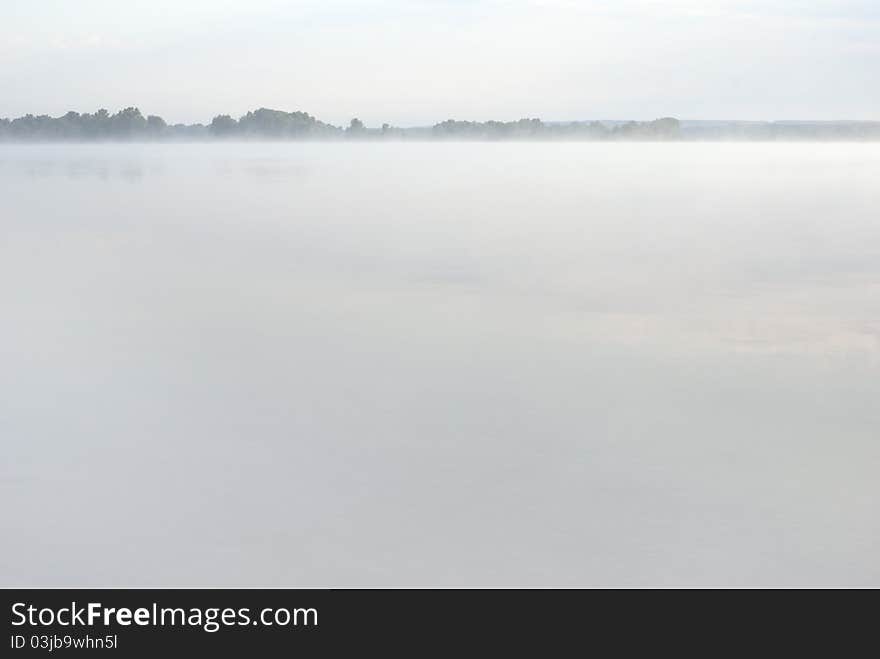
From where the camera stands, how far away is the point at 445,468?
3.94 meters

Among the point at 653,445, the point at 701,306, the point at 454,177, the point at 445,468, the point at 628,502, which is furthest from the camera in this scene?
the point at 454,177

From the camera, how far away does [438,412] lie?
4.60 metres

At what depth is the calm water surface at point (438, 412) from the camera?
3.29 m

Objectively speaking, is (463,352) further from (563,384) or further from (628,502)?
(628,502)

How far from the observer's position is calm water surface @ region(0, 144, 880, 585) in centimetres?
329
